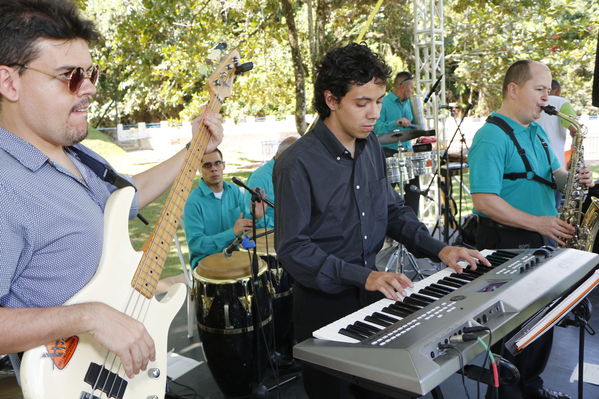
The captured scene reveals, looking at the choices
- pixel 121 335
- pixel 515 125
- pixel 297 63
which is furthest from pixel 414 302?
pixel 297 63

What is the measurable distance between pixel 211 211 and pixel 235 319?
1.41 meters

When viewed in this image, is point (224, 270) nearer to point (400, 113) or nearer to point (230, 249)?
point (230, 249)

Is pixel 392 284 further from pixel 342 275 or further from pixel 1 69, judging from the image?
pixel 1 69

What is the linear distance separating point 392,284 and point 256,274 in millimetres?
1635

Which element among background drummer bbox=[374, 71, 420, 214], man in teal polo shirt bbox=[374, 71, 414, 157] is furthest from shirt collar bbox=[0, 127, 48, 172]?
man in teal polo shirt bbox=[374, 71, 414, 157]

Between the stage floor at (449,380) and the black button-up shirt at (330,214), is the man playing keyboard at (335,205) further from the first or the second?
the stage floor at (449,380)

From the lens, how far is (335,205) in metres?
2.35

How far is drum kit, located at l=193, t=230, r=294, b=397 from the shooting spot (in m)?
3.62

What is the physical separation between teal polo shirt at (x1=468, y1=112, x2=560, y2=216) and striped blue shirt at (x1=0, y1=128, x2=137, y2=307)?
8.67 ft

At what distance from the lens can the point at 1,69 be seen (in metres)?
1.48

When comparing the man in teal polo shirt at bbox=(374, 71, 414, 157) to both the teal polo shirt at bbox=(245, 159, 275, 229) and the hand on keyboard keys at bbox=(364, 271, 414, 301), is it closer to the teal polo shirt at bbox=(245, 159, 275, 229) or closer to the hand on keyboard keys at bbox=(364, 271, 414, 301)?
the teal polo shirt at bbox=(245, 159, 275, 229)

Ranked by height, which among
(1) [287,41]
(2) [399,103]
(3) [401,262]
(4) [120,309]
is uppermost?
(1) [287,41]

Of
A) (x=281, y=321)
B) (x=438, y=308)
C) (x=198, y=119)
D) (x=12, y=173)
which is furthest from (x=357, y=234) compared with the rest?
(x=281, y=321)

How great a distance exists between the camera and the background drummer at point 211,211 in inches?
175
